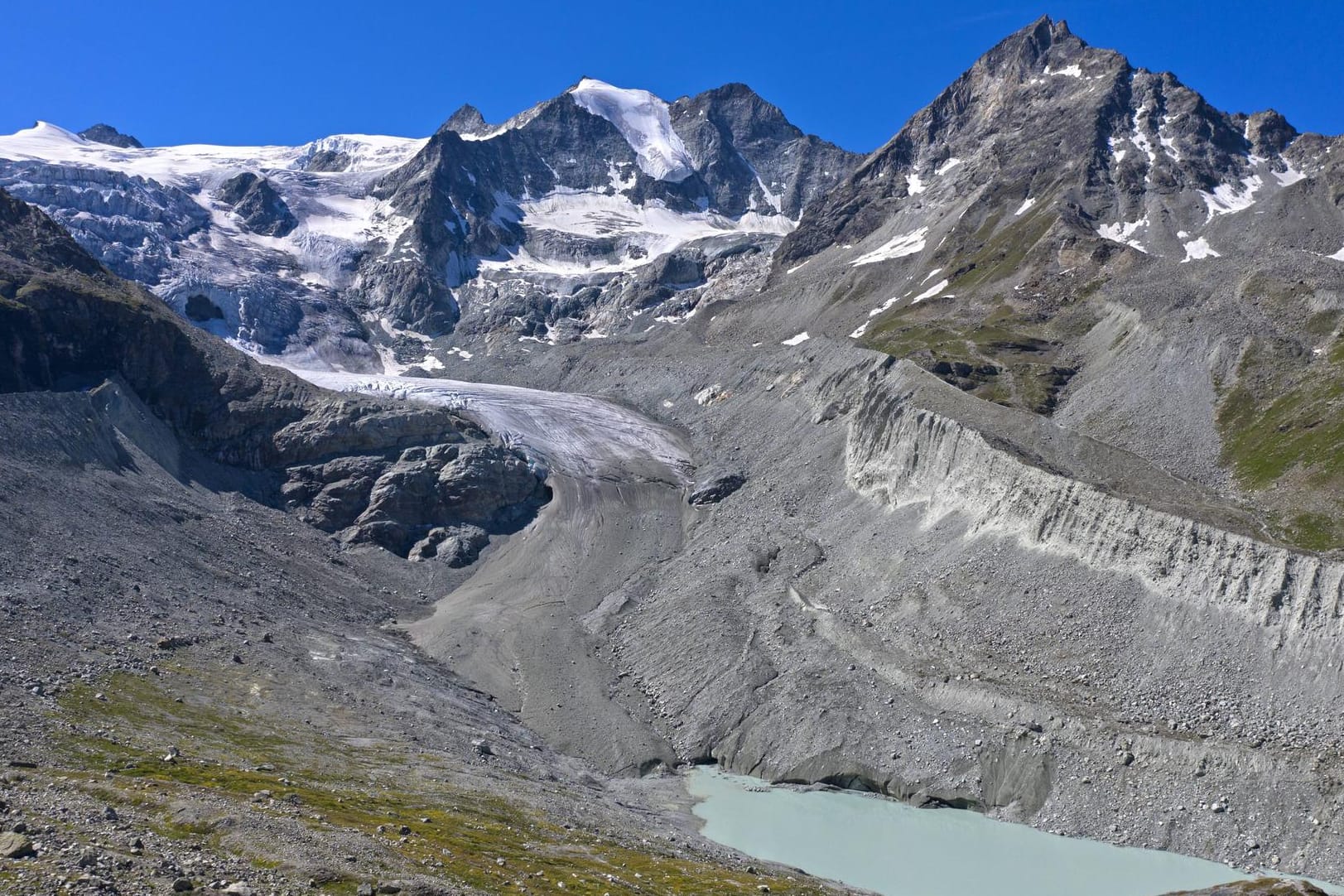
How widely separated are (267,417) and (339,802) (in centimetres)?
9078

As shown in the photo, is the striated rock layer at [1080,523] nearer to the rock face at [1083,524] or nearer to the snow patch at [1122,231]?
the rock face at [1083,524]

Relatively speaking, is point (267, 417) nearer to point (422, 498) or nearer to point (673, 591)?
point (422, 498)

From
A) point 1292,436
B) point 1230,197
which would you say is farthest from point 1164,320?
point 1230,197

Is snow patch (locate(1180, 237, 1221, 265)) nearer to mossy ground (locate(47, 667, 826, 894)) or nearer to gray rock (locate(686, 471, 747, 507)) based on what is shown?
gray rock (locate(686, 471, 747, 507))

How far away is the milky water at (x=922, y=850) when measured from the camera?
2293 inches

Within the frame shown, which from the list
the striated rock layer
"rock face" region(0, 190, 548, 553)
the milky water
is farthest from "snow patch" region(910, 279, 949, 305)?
the milky water

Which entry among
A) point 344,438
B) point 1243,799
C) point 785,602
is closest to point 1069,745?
point 1243,799

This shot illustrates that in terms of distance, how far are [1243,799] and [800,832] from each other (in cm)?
2477

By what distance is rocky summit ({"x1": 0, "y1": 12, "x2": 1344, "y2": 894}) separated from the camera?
166 feet

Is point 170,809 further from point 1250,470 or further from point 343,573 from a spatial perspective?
point 1250,470

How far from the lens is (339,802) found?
47656 mm

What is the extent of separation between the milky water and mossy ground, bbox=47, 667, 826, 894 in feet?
37.2

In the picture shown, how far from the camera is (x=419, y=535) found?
123 metres

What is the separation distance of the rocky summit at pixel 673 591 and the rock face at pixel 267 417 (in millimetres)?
455
